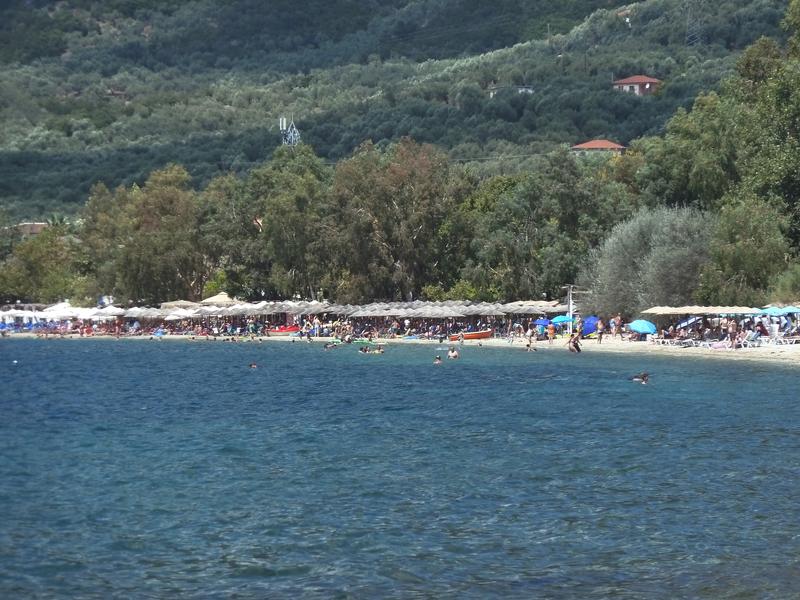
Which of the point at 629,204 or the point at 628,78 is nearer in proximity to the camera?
the point at 629,204

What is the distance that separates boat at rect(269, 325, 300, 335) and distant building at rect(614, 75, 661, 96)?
97.4m

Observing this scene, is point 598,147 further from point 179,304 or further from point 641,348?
point 641,348

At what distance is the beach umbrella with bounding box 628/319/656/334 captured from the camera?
65.0 m

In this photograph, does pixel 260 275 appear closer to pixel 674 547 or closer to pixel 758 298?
pixel 758 298

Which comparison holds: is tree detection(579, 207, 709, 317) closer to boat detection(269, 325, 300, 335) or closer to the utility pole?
the utility pole

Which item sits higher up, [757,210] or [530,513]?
[757,210]

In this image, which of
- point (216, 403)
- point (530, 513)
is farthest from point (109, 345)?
point (530, 513)

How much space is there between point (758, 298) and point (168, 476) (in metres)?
39.0

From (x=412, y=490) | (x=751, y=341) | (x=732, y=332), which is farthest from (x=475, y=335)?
(x=412, y=490)

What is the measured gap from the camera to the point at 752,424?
117 feet

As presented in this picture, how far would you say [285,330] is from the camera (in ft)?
301

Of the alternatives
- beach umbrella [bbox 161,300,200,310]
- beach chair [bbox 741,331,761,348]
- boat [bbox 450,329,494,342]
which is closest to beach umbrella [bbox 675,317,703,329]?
beach chair [bbox 741,331,761,348]

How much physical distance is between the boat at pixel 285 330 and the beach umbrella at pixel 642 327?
3140cm

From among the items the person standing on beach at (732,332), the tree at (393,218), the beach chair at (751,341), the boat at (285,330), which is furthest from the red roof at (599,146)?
the beach chair at (751,341)
